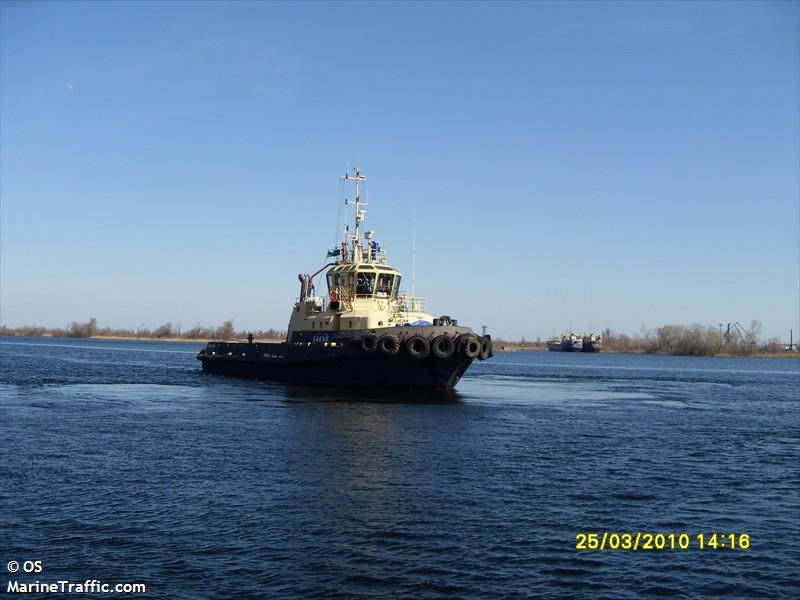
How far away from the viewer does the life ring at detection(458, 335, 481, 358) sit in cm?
3909

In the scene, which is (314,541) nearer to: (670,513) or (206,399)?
(670,513)

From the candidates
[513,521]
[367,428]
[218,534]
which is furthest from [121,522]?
[367,428]

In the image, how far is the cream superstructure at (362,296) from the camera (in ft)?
140

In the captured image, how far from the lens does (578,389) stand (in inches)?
2162

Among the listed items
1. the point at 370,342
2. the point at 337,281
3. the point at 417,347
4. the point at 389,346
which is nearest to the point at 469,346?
the point at 417,347

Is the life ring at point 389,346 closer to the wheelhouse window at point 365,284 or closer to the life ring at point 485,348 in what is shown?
the life ring at point 485,348

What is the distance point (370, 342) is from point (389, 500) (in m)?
21.9
